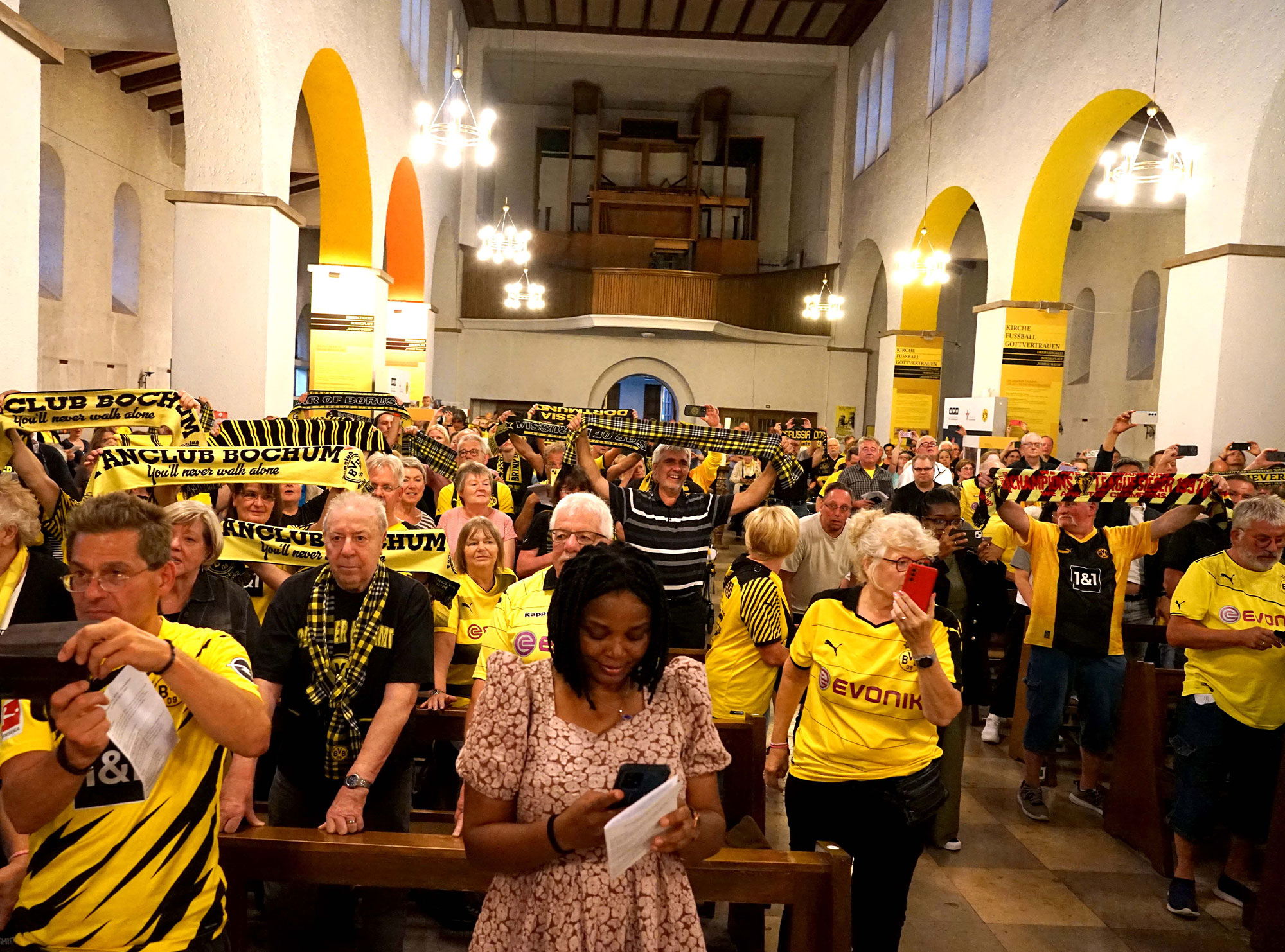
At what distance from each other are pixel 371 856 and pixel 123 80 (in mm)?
15910

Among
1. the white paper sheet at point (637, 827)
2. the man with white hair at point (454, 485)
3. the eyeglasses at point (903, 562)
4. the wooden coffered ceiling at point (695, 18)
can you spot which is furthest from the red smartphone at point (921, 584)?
the wooden coffered ceiling at point (695, 18)

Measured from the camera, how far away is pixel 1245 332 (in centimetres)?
926

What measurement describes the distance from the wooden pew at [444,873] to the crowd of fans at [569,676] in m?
0.13

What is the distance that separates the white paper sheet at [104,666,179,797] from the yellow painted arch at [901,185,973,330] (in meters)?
16.0

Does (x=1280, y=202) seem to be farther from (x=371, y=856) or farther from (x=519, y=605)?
(x=371, y=856)

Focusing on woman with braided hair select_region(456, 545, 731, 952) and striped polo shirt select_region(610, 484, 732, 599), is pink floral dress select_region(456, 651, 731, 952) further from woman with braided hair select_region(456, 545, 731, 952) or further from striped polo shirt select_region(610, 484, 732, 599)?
striped polo shirt select_region(610, 484, 732, 599)

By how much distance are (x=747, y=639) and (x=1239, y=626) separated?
216cm

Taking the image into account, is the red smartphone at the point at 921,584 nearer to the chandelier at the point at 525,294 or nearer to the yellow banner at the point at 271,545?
the yellow banner at the point at 271,545

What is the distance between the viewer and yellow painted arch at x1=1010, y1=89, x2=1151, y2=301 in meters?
12.4

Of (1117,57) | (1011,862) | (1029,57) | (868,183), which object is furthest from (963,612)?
(868,183)

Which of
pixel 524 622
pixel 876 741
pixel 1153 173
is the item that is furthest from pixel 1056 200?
pixel 524 622

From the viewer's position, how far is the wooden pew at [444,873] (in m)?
2.58

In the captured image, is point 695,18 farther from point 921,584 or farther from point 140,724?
point 140,724

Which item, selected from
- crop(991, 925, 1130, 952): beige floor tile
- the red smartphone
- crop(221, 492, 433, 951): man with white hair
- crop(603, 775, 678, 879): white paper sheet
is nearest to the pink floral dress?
crop(603, 775, 678, 879): white paper sheet
